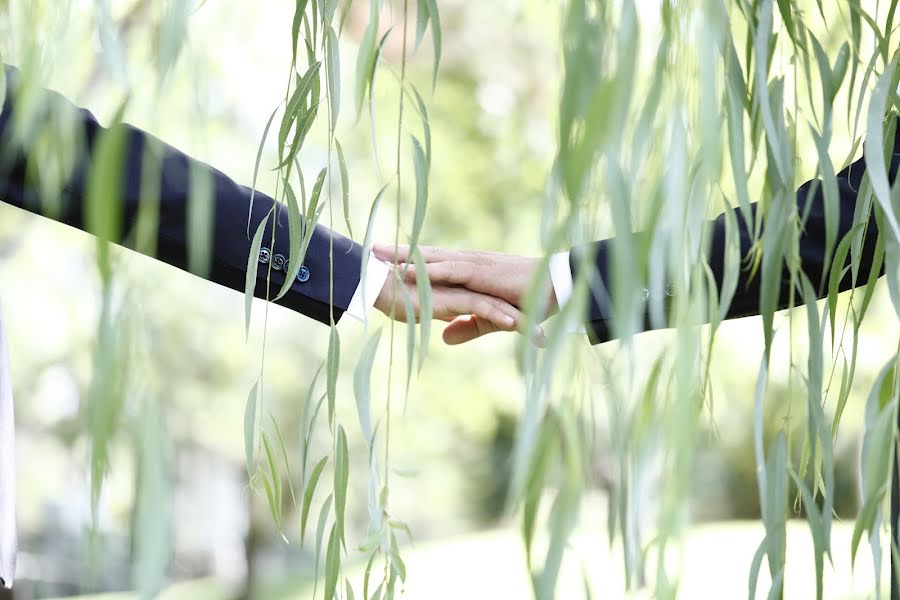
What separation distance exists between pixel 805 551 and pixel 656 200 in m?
6.58

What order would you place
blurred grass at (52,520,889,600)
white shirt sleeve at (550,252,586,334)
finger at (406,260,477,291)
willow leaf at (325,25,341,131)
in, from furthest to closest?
1. blurred grass at (52,520,889,600)
2. finger at (406,260,477,291)
3. white shirt sleeve at (550,252,586,334)
4. willow leaf at (325,25,341,131)

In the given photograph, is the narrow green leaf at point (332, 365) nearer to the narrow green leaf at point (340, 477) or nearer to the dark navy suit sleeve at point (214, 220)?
the narrow green leaf at point (340, 477)

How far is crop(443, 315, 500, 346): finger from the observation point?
1.25 m

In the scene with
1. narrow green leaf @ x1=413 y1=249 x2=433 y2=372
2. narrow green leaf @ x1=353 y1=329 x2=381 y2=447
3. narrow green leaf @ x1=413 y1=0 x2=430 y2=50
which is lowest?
narrow green leaf @ x1=353 y1=329 x2=381 y2=447

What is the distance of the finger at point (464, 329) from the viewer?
4.11ft

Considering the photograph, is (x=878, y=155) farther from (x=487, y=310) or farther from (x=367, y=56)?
(x=487, y=310)

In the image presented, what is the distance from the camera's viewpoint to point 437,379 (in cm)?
476

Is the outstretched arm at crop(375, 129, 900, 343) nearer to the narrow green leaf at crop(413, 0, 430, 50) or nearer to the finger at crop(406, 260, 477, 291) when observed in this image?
the finger at crop(406, 260, 477, 291)

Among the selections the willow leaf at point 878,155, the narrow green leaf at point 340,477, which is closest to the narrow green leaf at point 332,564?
the narrow green leaf at point 340,477

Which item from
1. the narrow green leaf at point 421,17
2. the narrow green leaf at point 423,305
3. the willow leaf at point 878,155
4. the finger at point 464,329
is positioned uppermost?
the narrow green leaf at point 421,17

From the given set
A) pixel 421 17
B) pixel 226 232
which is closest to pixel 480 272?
pixel 226 232

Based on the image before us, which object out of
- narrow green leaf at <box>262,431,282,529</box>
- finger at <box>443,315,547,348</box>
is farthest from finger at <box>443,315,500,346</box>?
narrow green leaf at <box>262,431,282,529</box>

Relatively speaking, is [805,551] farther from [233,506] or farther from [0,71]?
[0,71]

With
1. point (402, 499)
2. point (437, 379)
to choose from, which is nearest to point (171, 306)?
point (437, 379)
